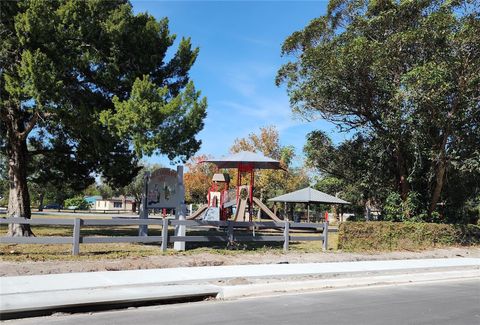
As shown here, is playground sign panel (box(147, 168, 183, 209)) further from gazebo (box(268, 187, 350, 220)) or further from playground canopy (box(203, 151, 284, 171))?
gazebo (box(268, 187, 350, 220))

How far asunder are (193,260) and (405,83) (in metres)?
12.5

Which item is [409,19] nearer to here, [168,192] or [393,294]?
[168,192]

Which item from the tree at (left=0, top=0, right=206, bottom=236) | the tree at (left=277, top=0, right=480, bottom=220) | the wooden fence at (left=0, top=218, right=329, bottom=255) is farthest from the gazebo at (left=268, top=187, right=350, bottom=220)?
the tree at (left=0, top=0, right=206, bottom=236)

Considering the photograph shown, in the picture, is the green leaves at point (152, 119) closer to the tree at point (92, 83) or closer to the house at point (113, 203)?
the tree at point (92, 83)

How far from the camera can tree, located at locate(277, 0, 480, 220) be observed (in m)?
20.5

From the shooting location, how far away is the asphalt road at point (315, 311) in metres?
7.61

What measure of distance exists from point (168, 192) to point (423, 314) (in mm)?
11766

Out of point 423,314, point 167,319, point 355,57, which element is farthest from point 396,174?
point 167,319

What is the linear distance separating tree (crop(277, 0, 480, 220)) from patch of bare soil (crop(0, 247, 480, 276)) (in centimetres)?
543

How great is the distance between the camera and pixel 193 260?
13719 mm

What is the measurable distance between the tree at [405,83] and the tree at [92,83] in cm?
815

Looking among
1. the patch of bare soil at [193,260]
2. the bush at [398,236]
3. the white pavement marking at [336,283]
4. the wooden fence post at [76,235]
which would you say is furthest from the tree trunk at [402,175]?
the wooden fence post at [76,235]

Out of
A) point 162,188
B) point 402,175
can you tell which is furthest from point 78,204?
point 162,188

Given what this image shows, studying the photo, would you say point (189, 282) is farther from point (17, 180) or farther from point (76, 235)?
point (17, 180)
